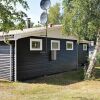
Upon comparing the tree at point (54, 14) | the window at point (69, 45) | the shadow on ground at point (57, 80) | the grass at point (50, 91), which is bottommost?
the shadow on ground at point (57, 80)

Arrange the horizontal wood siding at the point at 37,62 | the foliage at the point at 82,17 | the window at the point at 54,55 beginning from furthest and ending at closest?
the window at the point at 54,55 < the horizontal wood siding at the point at 37,62 < the foliage at the point at 82,17

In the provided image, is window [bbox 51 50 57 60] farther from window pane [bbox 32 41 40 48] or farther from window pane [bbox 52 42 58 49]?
window pane [bbox 32 41 40 48]

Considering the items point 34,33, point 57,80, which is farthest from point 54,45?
point 57,80

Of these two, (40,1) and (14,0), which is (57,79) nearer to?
(40,1)

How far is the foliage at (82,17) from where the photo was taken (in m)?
14.8

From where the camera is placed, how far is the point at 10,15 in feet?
29.6

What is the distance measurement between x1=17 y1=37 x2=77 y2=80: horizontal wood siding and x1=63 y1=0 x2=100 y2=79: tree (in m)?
2.37

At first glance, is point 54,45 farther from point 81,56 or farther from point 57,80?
point 81,56

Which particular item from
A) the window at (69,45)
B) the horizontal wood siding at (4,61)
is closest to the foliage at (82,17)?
the horizontal wood siding at (4,61)

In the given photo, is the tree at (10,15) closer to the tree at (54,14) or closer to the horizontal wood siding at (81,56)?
the horizontal wood siding at (81,56)

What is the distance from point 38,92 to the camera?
39.1ft

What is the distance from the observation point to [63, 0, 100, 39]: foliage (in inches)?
581

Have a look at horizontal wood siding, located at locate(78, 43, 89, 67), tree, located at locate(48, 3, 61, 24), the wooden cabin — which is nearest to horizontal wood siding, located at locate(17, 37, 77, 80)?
the wooden cabin

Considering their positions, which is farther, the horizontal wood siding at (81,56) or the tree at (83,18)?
the horizontal wood siding at (81,56)
